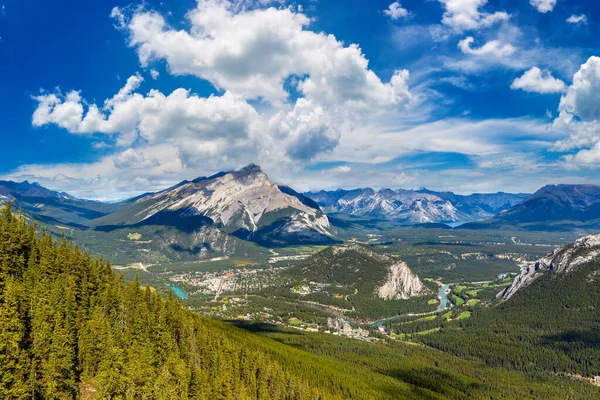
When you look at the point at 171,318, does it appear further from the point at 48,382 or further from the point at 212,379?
the point at 48,382

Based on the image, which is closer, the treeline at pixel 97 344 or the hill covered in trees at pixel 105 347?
the treeline at pixel 97 344

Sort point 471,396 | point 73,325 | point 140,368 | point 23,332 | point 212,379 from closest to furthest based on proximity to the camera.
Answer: point 23,332, point 140,368, point 73,325, point 212,379, point 471,396

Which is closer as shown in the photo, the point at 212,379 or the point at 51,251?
the point at 212,379

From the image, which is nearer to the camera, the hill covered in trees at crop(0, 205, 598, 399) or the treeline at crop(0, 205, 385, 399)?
the treeline at crop(0, 205, 385, 399)

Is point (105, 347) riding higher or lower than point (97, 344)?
lower

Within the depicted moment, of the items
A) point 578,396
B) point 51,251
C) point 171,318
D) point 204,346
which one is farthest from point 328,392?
point 578,396
